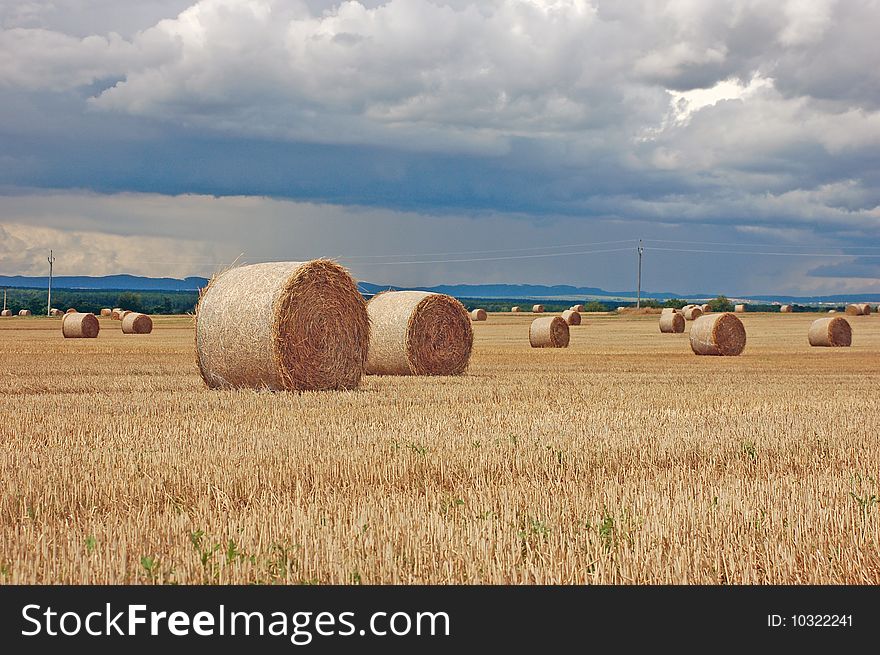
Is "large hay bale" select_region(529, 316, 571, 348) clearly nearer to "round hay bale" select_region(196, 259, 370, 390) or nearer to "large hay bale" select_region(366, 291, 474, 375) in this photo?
"large hay bale" select_region(366, 291, 474, 375)

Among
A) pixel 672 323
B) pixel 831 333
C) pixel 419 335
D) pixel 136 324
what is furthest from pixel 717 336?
pixel 136 324

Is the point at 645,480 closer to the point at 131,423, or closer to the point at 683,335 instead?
the point at 131,423

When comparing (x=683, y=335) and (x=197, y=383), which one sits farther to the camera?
(x=683, y=335)

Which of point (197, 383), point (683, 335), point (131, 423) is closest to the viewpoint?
point (131, 423)

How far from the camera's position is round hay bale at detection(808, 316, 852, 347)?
3931cm

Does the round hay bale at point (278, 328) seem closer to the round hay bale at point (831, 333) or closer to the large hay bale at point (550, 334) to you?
the large hay bale at point (550, 334)

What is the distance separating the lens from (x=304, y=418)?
1231 centimetres

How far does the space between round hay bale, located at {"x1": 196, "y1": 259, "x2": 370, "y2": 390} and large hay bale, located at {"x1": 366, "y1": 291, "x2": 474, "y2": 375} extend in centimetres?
368

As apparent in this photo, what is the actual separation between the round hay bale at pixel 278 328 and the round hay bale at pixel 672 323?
36442mm

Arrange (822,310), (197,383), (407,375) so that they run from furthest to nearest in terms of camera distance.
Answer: (822,310) < (407,375) < (197,383)

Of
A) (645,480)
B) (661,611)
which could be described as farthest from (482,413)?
(661,611)

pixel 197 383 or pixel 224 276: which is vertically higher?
pixel 224 276

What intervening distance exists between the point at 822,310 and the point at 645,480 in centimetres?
7844

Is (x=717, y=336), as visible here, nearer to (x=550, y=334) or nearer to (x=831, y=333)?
(x=550, y=334)
